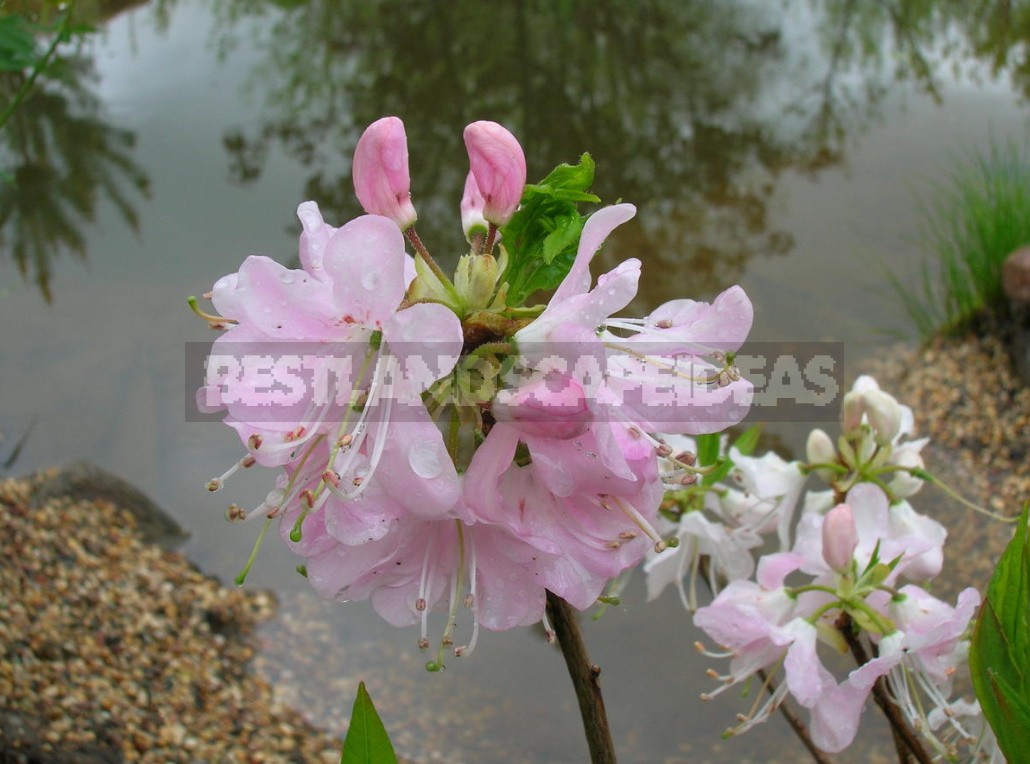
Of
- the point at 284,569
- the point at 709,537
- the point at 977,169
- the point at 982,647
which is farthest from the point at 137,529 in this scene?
the point at 977,169

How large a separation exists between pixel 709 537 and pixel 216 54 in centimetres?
621

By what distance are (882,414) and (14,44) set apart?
1716 millimetres

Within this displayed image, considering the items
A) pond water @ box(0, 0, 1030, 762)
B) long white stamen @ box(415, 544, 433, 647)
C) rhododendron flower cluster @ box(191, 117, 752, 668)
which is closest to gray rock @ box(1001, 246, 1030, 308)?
pond water @ box(0, 0, 1030, 762)

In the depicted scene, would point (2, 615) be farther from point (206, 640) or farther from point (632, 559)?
point (632, 559)

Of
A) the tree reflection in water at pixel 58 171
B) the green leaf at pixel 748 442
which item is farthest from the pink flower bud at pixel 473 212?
the tree reflection in water at pixel 58 171

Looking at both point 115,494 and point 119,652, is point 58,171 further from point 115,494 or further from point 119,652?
point 119,652

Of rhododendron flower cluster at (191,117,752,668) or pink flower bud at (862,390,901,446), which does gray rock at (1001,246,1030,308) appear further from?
rhododendron flower cluster at (191,117,752,668)

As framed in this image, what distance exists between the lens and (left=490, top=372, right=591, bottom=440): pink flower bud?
60 centimetres

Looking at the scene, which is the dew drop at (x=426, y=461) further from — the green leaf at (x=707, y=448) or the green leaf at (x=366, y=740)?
the green leaf at (x=707, y=448)

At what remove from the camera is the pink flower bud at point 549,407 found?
60cm

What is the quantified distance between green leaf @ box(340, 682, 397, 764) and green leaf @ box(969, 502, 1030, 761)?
44 centimetres

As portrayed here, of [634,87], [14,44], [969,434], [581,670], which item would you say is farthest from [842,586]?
[634,87]

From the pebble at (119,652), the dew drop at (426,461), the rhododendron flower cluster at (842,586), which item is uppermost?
the dew drop at (426,461)

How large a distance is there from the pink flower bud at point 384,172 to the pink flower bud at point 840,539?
0.57 m
